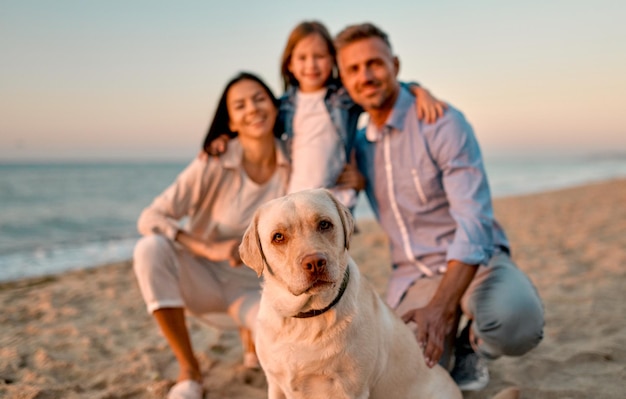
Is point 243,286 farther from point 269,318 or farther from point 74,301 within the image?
point 74,301

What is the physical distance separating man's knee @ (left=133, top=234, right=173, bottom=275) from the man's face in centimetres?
172

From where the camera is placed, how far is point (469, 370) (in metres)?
3.28

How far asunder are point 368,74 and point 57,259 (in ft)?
25.3

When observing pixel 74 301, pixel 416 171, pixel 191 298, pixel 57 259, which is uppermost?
pixel 416 171

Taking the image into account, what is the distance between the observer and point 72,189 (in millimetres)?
24531

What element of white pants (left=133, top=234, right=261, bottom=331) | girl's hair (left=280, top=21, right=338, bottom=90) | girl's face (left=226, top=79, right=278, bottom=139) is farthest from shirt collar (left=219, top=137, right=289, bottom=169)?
girl's hair (left=280, top=21, right=338, bottom=90)

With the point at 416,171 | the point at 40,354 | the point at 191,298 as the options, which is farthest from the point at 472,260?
the point at 40,354

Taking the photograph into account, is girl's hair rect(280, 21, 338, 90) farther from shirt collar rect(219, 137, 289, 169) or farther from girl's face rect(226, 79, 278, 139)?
shirt collar rect(219, 137, 289, 169)

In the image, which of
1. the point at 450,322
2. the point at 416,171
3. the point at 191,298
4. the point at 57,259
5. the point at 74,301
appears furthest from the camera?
the point at 57,259

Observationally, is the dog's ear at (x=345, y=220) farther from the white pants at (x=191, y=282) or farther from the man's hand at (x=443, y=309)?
the white pants at (x=191, y=282)

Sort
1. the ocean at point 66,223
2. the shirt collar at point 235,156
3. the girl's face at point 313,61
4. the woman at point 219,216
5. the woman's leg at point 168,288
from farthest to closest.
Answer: the ocean at point 66,223, the girl's face at point 313,61, the shirt collar at point 235,156, the woman at point 219,216, the woman's leg at point 168,288

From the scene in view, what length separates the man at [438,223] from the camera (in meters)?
2.93

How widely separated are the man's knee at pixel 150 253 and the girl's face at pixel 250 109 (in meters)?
0.99

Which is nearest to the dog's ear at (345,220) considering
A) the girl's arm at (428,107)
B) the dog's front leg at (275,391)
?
the dog's front leg at (275,391)
